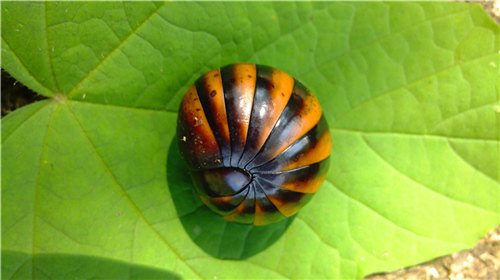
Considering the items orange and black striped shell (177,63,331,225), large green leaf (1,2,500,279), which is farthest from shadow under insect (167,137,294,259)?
orange and black striped shell (177,63,331,225)

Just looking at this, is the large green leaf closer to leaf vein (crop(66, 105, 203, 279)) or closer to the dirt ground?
leaf vein (crop(66, 105, 203, 279))

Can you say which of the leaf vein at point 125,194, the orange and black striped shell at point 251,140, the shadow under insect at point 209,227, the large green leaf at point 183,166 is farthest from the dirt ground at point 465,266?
the leaf vein at point 125,194

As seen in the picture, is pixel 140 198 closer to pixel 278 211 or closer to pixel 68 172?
pixel 68 172

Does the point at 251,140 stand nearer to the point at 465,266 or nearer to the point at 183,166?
the point at 183,166

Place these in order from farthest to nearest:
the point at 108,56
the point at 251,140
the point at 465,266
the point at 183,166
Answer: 1. the point at 465,266
2. the point at 183,166
3. the point at 108,56
4. the point at 251,140

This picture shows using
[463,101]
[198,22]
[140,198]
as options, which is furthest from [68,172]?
[463,101]

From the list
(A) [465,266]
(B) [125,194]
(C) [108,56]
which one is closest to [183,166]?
(B) [125,194]

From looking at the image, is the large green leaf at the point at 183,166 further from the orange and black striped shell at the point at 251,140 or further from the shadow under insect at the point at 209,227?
the orange and black striped shell at the point at 251,140
